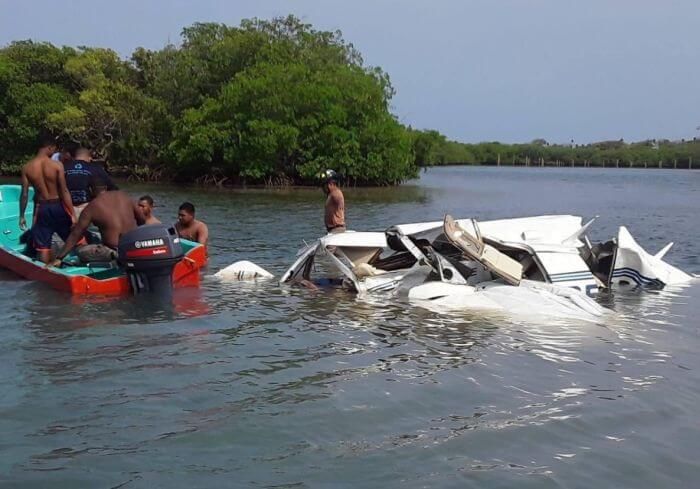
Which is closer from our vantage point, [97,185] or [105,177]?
[97,185]

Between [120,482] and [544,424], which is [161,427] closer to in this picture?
[120,482]

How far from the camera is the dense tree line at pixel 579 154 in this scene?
370ft

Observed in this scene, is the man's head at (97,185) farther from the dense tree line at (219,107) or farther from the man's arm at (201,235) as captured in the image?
the dense tree line at (219,107)

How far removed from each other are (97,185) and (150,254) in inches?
73.7

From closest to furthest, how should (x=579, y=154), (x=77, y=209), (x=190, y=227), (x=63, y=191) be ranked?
(x=63, y=191) < (x=77, y=209) < (x=190, y=227) < (x=579, y=154)

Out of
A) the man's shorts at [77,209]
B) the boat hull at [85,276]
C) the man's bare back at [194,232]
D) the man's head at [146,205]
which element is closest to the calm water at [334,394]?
the boat hull at [85,276]

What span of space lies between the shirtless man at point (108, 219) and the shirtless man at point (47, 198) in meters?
0.81

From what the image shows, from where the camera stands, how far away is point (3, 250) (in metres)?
12.4

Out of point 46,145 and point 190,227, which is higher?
point 46,145

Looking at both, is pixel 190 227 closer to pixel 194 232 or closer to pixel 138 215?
pixel 194 232

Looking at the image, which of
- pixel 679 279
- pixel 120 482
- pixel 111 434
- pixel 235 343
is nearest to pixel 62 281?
pixel 235 343

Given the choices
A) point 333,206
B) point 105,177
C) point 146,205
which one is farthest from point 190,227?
point 333,206

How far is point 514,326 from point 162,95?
48.5 m

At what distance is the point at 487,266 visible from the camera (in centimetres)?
1053
